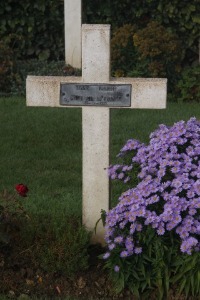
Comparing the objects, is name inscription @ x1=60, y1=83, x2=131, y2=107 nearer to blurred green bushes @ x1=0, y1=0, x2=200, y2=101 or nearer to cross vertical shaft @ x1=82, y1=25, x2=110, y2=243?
cross vertical shaft @ x1=82, y1=25, x2=110, y2=243

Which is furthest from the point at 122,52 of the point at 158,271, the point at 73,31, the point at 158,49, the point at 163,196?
the point at 158,271

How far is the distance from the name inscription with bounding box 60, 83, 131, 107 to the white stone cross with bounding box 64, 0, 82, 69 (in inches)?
256

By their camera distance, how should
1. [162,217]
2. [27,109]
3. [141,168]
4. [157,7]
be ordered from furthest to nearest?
1. [157,7]
2. [27,109]
3. [141,168]
4. [162,217]

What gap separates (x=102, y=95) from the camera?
4926 millimetres

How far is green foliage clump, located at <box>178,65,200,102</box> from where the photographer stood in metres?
10.4

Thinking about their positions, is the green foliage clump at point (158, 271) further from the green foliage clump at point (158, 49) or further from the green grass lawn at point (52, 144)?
the green foliage clump at point (158, 49)

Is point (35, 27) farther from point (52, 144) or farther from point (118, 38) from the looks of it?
point (52, 144)

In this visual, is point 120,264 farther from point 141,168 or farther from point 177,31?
point 177,31

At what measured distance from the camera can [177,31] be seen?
11.8 m

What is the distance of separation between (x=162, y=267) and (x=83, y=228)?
720 mm

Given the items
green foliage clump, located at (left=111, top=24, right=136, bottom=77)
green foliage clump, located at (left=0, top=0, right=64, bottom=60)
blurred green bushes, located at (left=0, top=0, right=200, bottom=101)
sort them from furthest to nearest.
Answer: green foliage clump, located at (left=0, top=0, right=64, bottom=60) → green foliage clump, located at (left=111, top=24, right=136, bottom=77) → blurred green bushes, located at (left=0, top=0, right=200, bottom=101)

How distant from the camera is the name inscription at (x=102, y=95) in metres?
4.91

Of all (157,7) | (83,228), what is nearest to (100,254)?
(83,228)

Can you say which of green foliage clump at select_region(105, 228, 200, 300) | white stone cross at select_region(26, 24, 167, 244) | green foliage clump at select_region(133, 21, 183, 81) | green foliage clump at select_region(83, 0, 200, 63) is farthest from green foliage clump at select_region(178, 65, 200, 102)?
green foliage clump at select_region(105, 228, 200, 300)
